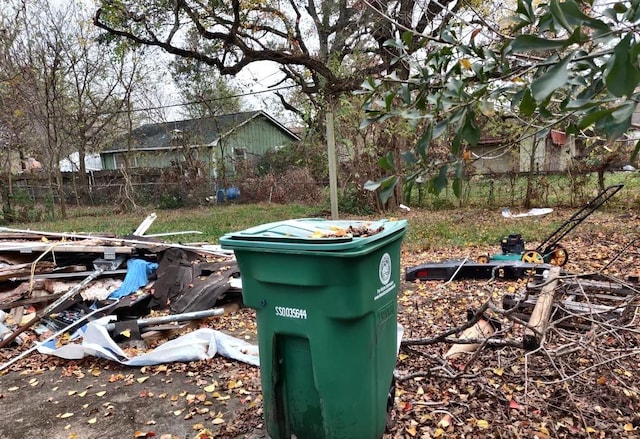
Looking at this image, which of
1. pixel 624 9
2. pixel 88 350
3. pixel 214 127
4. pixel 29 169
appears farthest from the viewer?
pixel 29 169

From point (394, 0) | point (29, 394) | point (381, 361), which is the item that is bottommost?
point (29, 394)

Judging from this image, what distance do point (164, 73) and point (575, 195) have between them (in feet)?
43.4

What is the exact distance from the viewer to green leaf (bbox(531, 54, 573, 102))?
2.65 ft

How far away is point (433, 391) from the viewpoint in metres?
2.70

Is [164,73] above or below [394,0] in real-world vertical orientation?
above

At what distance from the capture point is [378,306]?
6.75 feet

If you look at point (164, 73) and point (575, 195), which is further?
point (164, 73)

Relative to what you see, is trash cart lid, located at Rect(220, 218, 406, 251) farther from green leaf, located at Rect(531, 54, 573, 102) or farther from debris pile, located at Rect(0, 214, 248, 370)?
debris pile, located at Rect(0, 214, 248, 370)

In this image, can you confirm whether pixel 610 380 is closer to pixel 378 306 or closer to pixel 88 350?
pixel 378 306

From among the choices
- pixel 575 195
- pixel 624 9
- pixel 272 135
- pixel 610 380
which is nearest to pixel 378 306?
pixel 624 9

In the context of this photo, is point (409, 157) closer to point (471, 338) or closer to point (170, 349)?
point (471, 338)

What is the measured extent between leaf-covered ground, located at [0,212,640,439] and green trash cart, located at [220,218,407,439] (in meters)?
0.46

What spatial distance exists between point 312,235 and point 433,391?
1382 millimetres

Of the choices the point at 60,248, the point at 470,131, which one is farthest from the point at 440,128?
the point at 60,248
